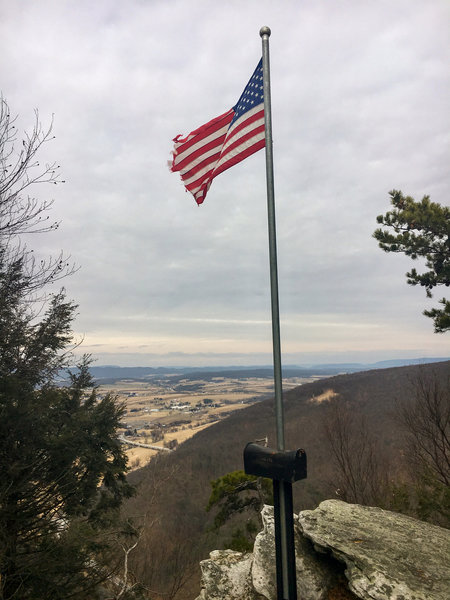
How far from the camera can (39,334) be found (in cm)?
1064

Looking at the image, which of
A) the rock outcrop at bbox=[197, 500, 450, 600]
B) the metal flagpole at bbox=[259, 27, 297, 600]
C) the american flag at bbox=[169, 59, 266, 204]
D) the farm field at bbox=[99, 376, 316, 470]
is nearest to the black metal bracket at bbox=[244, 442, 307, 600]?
the metal flagpole at bbox=[259, 27, 297, 600]

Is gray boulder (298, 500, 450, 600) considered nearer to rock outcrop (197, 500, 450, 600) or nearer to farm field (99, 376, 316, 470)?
rock outcrop (197, 500, 450, 600)

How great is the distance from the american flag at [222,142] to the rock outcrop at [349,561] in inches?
309

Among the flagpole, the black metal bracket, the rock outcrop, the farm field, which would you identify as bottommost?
the farm field

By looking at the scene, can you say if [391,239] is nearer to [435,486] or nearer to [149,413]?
[435,486]

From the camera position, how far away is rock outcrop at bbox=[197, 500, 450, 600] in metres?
6.45

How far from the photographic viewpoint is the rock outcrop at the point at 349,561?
21.1 ft

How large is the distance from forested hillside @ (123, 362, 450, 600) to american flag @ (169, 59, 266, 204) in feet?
47.3

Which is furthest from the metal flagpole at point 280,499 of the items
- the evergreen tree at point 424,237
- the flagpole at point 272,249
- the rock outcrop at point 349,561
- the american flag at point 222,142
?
the evergreen tree at point 424,237

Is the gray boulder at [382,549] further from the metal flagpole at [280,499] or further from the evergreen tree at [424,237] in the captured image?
the evergreen tree at [424,237]

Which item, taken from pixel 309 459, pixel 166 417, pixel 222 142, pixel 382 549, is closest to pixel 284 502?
pixel 382 549

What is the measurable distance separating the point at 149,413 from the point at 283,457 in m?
123

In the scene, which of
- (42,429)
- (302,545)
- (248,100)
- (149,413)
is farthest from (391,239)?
(149,413)

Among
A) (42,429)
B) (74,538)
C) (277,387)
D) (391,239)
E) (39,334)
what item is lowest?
(74,538)
